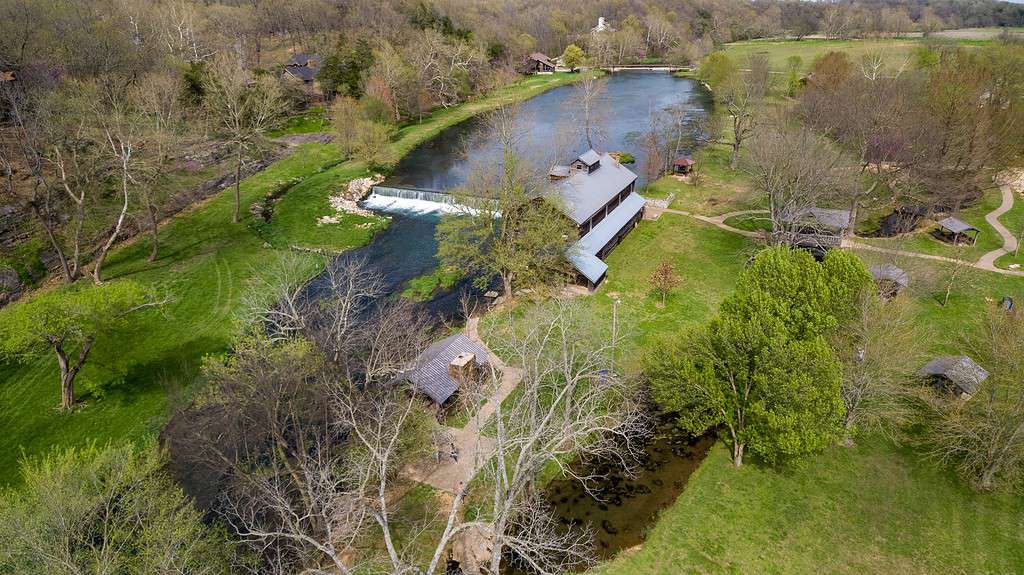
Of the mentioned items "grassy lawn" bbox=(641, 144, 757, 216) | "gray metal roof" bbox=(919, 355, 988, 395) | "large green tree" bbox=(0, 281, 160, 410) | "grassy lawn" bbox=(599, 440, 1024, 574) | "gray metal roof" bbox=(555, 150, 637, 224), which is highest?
"large green tree" bbox=(0, 281, 160, 410)

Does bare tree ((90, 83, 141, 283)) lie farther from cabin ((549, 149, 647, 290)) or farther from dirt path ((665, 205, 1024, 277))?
dirt path ((665, 205, 1024, 277))

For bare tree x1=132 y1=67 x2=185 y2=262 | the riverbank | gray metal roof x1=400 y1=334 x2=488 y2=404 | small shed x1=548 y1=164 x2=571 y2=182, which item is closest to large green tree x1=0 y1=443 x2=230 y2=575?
the riverbank

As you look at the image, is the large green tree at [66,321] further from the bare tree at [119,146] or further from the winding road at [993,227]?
the winding road at [993,227]

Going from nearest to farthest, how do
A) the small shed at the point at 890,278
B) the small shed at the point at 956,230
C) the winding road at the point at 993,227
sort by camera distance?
the small shed at the point at 890,278 → the winding road at the point at 993,227 → the small shed at the point at 956,230

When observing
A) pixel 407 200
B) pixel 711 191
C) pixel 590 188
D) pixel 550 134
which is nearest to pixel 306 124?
pixel 407 200

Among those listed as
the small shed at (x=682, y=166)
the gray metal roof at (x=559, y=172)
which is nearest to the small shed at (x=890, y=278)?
the gray metal roof at (x=559, y=172)

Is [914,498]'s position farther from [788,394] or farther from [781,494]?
[788,394]
